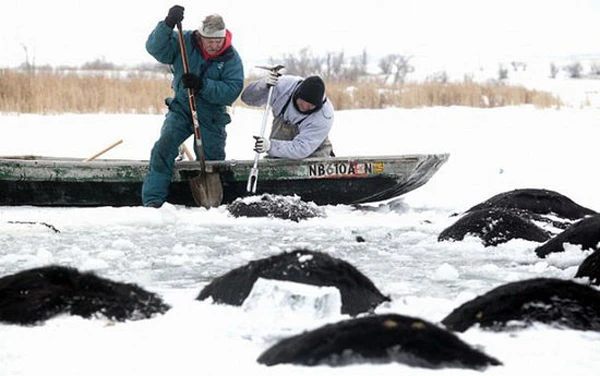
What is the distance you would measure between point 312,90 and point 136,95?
1074 cm

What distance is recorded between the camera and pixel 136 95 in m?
19.4

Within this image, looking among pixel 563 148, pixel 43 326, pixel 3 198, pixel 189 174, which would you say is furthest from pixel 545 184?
pixel 43 326

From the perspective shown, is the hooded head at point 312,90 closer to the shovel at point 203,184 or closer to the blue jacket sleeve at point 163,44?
the shovel at point 203,184

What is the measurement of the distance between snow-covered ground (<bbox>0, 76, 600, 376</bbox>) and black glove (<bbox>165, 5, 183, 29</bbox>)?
1531 millimetres

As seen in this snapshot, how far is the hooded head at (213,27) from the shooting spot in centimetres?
895

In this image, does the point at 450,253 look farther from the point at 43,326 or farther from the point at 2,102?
the point at 2,102

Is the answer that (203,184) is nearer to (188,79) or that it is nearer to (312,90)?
(188,79)

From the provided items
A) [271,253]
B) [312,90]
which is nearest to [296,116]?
[312,90]

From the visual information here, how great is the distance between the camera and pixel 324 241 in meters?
7.70

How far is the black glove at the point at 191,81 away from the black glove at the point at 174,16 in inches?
17.3

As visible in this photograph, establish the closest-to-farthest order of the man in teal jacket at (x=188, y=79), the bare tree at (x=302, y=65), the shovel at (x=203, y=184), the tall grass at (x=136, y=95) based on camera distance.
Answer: the man in teal jacket at (x=188, y=79)
the shovel at (x=203, y=184)
the tall grass at (x=136, y=95)
the bare tree at (x=302, y=65)

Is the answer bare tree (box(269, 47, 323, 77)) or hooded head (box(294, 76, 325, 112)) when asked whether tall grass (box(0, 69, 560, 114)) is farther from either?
bare tree (box(269, 47, 323, 77))

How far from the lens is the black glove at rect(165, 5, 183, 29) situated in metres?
8.91

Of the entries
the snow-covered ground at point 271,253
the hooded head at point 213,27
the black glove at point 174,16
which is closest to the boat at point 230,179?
the snow-covered ground at point 271,253
